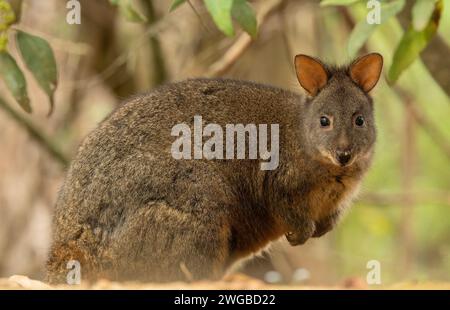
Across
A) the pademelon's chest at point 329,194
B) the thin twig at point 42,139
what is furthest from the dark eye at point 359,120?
the thin twig at point 42,139

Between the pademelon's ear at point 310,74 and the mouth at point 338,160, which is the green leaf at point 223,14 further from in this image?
the mouth at point 338,160

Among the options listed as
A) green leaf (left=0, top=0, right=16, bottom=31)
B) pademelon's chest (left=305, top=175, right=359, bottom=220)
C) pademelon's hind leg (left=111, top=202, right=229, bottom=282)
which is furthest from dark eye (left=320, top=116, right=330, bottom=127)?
green leaf (left=0, top=0, right=16, bottom=31)

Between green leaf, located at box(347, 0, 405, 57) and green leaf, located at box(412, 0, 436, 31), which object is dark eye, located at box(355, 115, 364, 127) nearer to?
green leaf, located at box(347, 0, 405, 57)

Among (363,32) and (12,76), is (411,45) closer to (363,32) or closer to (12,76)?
(363,32)

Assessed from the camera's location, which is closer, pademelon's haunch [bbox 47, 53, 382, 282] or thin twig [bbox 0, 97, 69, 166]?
pademelon's haunch [bbox 47, 53, 382, 282]

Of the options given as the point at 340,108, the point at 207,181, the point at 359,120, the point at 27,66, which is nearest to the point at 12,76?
the point at 27,66

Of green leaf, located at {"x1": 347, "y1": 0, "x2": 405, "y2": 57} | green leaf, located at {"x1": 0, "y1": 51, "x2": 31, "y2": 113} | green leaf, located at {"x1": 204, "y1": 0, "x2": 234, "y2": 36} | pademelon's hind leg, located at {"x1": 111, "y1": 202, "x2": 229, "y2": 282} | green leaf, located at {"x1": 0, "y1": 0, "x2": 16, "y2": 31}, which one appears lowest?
pademelon's hind leg, located at {"x1": 111, "y1": 202, "x2": 229, "y2": 282}
